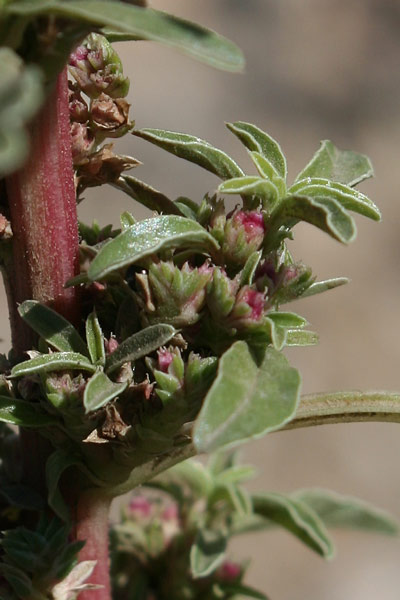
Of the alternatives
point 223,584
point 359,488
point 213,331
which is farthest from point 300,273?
point 359,488

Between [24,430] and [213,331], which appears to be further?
[24,430]

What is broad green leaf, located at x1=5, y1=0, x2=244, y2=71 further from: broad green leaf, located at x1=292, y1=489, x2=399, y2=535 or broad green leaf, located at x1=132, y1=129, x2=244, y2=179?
broad green leaf, located at x1=292, y1=489, x2=399, y2=535

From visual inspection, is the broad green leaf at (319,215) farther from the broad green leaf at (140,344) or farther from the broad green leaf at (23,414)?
the broad green leaf at (23,414)

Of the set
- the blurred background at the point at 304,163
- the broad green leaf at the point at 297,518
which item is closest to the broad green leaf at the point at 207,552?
the broad green leaf at the point at 297,518

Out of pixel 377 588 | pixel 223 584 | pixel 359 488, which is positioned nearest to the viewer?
pixel 223 584

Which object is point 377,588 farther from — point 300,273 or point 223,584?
point 300,273

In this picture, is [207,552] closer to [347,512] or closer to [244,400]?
[347,512]

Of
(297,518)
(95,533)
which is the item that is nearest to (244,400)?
(95,533)
